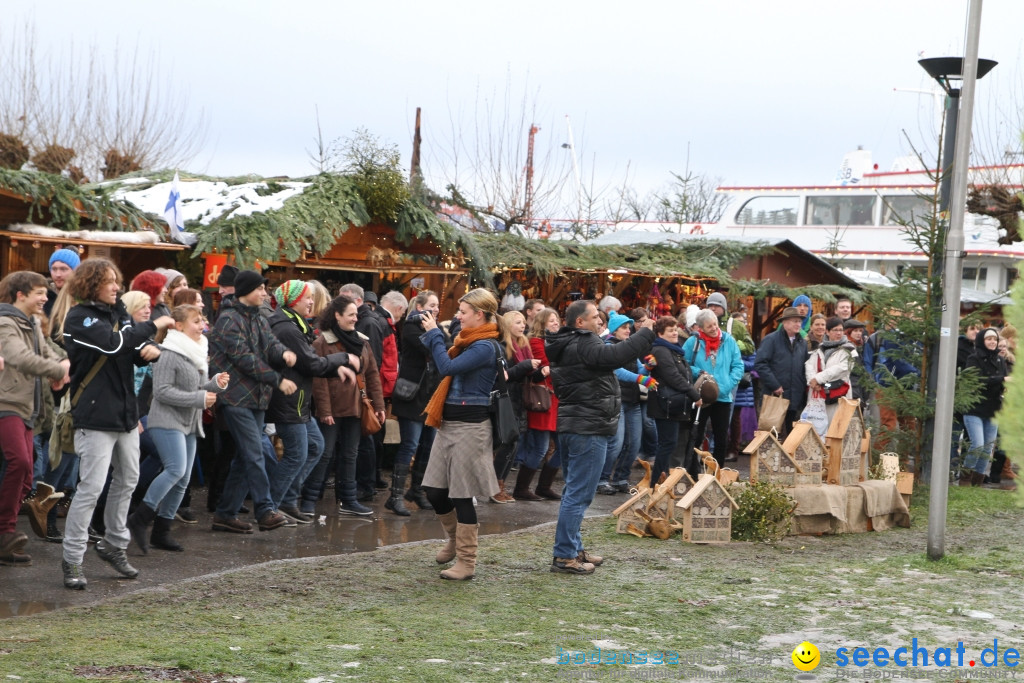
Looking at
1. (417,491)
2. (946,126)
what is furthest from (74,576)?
(946,126)

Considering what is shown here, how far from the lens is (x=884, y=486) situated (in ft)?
33.6

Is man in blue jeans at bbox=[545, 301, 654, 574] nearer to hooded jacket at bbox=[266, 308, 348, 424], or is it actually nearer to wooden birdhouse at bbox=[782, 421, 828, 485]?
hooded jacket at bbox=[266, 308, 348, 424]

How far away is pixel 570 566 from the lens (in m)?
7.80

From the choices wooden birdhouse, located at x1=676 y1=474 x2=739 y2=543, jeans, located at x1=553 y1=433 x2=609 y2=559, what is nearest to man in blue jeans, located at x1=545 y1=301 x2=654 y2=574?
jeans, located at x1=553 y1=433 x2=609 y2=559

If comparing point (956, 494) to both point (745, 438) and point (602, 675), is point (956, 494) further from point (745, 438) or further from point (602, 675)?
point (602, 675)

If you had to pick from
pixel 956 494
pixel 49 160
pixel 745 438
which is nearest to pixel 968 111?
pixel 956 494

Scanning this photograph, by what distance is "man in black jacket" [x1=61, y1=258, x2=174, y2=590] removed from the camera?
272 inches

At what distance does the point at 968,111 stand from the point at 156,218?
325 inches

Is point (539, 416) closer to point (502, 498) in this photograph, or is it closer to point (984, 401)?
point (502, 498)

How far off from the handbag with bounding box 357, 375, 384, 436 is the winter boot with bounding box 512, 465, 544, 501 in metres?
1.85

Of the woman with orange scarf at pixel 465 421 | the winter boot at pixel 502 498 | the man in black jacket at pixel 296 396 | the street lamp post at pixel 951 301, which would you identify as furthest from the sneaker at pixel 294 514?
the street lamp post at pixel 951 301

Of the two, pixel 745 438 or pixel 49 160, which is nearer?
pixel 745 438

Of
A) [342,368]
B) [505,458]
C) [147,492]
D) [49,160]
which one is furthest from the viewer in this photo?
[49,160]

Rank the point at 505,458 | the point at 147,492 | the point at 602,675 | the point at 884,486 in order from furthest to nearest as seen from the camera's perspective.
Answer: the point at 505,458 < the point at 884,486 < the point at 147,492 < the point at 602,675
